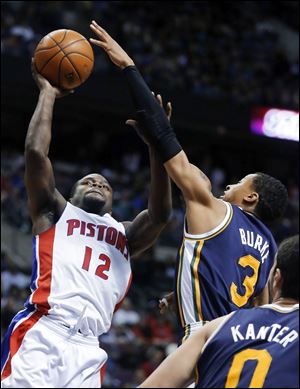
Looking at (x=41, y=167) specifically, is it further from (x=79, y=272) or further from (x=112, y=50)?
(x=112, y=50)

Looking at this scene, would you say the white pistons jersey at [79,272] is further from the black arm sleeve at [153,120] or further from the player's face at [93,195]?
the black arm sleeve at [153,120]

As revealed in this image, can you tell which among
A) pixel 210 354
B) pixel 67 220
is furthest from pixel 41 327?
pixel 210 354

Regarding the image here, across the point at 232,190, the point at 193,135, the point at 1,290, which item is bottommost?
the point at 1,290

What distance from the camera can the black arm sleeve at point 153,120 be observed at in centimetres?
399

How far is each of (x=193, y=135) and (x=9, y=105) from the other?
180 inches

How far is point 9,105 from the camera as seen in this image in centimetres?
Result: 1820

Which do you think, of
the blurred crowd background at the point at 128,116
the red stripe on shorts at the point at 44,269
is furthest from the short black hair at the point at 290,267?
the blurred crowd background at the point at 128,116

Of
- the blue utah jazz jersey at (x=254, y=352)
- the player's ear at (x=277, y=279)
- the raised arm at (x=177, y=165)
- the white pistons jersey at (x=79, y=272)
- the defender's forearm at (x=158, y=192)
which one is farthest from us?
the defender's forearm at (x=158, y=192)

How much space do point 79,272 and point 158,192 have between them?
0.63m

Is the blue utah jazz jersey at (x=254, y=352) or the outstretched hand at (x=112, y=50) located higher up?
the outstretched hand at (x=112, y=50)

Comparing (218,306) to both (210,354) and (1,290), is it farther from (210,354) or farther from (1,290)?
(1,290)

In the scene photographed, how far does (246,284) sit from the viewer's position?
4.32 m

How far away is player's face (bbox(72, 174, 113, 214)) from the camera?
4.63 m

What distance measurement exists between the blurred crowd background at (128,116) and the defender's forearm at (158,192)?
6.80m
